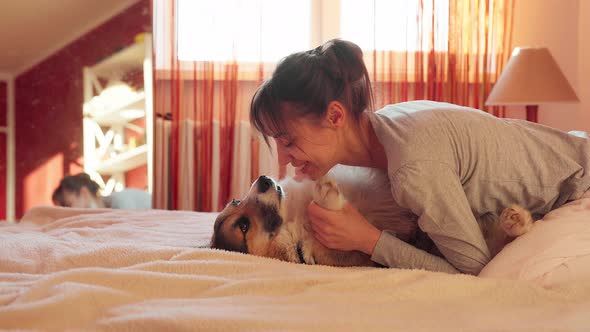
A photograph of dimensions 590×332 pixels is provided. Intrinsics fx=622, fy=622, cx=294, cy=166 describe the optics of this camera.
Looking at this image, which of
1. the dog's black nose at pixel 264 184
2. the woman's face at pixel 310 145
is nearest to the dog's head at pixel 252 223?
the dog's black nose at pixel 264 184

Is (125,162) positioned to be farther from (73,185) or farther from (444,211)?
(444,211)

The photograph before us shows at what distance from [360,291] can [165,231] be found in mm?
880

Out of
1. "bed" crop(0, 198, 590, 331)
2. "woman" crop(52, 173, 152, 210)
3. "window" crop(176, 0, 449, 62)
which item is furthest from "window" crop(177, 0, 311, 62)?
"bed" crop(0, 198, 590, 331)

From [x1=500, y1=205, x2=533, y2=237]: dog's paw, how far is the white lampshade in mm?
1721

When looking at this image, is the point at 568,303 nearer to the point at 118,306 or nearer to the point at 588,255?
the point at 588,255

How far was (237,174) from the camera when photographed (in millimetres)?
3449


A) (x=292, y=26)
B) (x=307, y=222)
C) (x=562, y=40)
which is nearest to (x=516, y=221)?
(x=307, y=222)

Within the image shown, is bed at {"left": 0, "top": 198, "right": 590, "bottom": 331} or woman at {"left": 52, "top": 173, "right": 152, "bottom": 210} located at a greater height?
bed at {"left": 0, "top": 198, "right": 590, "bottom": 331}

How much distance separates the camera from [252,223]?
58.6 inches

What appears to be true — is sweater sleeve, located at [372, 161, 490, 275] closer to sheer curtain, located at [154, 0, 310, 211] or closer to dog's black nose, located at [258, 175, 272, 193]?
dog's black nose, located at [258, 175, 272, 193]

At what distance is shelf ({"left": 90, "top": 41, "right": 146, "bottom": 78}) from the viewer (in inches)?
136

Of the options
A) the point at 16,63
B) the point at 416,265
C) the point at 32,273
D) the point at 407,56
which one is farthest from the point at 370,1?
the point at 32,273

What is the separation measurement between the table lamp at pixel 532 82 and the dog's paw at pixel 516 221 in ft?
5.64

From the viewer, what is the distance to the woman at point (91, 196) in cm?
340
